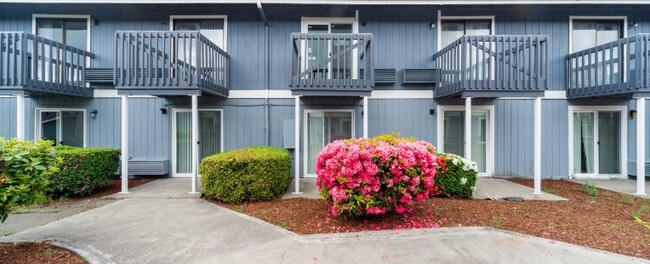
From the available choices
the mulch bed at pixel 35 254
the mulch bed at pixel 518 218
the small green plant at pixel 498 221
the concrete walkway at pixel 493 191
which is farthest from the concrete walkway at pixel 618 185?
the mulch bed at pixel 35 254

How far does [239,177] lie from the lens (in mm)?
5805

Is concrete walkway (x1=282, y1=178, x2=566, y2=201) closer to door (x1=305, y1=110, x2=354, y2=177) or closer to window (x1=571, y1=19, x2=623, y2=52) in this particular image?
door (x1=305, y1=110, x2=354, y2=177)

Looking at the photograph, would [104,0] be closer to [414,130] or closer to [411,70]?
[411,70]

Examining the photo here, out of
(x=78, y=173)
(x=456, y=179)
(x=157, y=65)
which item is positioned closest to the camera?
(x=456, y=179)

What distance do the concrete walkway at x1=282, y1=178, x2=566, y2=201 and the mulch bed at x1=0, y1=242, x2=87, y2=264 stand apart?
355cm

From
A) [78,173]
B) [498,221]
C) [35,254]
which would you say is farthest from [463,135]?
[78,173]

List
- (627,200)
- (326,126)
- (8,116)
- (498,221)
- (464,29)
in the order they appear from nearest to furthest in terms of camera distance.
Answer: (498,221) < (627,200) < (8,116) < (326,126) < (464,29)

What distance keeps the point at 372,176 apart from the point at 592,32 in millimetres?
9224

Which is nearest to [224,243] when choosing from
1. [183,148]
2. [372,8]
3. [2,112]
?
[183,148]

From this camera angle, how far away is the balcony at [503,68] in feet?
22.6

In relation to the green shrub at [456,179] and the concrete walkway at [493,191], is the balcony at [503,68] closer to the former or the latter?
the green shrub at [456,179]

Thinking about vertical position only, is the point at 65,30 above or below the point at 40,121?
above

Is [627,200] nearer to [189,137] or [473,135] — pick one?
[473,135]

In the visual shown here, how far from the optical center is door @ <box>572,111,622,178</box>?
8750 millimetres
